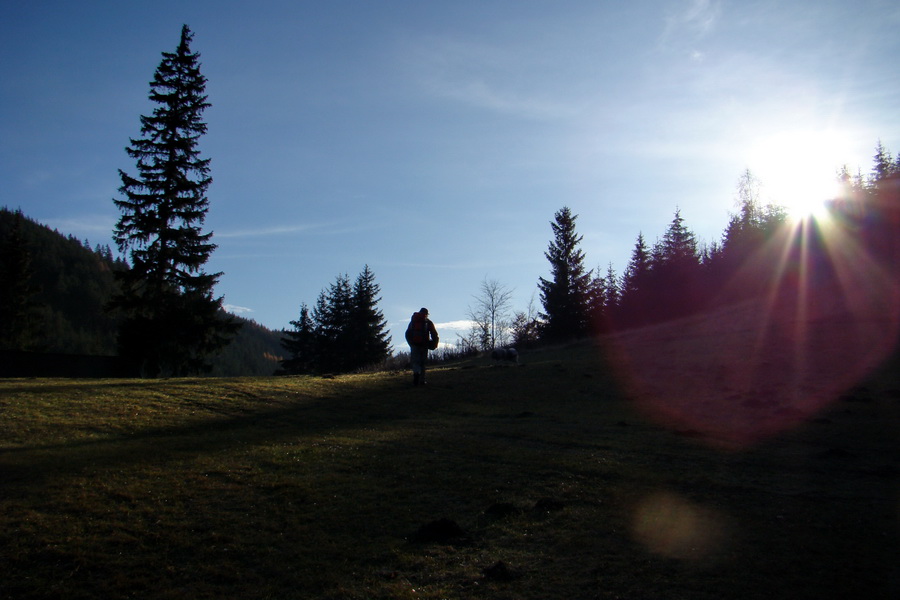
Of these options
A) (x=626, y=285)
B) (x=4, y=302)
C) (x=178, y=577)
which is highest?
(x=626, y=285)

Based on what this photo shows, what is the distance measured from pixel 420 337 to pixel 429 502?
11.8 m

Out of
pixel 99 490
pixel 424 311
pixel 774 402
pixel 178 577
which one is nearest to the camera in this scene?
pixel 178 577

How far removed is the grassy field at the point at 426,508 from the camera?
4.84 m

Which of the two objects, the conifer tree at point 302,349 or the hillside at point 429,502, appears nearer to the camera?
the hillside at point 429,502

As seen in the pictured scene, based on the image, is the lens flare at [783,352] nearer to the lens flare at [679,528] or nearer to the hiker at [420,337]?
the lens flare at [679,528]

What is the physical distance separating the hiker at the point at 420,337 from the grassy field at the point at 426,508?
20.2 feet

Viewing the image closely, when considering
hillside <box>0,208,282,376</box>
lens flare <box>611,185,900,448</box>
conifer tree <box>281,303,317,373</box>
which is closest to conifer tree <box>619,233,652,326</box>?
lens flare <box>611,185,900,448</box>

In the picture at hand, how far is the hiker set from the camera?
61.3 ft

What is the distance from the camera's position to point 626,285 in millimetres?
71688

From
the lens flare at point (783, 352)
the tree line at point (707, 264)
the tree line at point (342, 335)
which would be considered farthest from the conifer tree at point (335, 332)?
the lens flare at point (783, 352)

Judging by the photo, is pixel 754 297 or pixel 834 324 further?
pixel 754 297

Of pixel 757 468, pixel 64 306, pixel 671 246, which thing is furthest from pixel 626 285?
pixel 64 306

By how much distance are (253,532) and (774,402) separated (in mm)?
14318

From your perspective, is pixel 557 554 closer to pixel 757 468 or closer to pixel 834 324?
pixel 757 468
